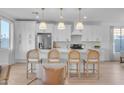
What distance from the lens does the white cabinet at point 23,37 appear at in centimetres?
1045

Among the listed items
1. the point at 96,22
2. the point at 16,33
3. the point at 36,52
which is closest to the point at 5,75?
the point at 36,52

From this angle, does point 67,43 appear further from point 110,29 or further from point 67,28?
point 110,29

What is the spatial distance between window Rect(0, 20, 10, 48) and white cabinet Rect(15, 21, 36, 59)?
2.58 ft

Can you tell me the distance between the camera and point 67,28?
11.1 m

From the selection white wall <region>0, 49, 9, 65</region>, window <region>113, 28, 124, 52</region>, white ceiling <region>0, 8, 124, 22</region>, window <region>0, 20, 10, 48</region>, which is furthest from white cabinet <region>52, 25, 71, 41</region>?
window <region>113, 28, 124, 52</region>

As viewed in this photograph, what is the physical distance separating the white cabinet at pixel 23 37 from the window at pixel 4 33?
0.79 metres

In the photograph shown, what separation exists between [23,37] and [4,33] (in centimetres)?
153

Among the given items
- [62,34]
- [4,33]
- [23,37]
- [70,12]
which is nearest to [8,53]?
[4,33]

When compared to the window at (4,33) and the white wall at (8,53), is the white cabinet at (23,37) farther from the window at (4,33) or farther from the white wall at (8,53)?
the window at (4,33)

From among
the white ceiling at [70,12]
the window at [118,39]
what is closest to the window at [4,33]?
the white ceiling at [70,12]

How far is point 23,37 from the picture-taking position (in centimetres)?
1051

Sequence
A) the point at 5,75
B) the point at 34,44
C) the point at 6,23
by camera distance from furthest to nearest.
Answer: the point at 34,44
the point at 6,23
the point at 5,75
